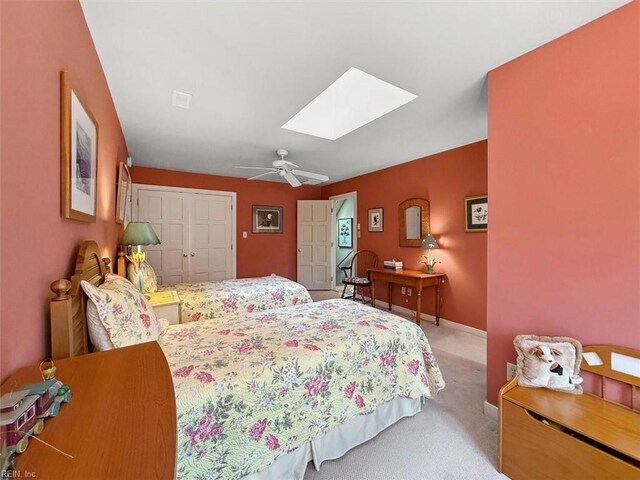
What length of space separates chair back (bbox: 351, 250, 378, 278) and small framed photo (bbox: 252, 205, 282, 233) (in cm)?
176

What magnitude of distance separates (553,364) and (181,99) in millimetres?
3197

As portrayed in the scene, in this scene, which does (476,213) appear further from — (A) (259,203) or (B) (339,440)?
(A) (259,203)

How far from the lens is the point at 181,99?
2254 millimetres

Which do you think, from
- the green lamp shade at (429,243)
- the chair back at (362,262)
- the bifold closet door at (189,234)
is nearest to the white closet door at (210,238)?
the bifold closet door at (189,234)

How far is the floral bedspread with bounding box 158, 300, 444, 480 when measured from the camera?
1.15 metres

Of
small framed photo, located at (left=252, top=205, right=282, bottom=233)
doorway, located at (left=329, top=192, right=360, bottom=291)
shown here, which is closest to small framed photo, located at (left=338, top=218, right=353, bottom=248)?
doorway, located at (left=329, top=192, right=360, bottom=291)

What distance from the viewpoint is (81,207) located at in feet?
4.54

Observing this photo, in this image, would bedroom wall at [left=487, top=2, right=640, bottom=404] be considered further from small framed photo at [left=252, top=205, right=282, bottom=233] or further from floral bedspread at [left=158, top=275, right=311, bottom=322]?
Answer: small framed photo at [left=252, top=205, right=282, bottom=233]

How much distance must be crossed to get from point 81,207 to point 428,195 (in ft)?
12.7

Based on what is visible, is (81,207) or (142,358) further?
(81,207)

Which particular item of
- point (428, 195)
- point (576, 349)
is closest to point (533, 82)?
point (576, 349)

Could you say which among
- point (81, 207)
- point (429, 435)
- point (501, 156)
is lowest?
point (429, 435)

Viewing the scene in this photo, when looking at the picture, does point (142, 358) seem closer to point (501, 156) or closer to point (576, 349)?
point (576, 349)

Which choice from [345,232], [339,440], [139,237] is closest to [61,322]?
[339,440]
